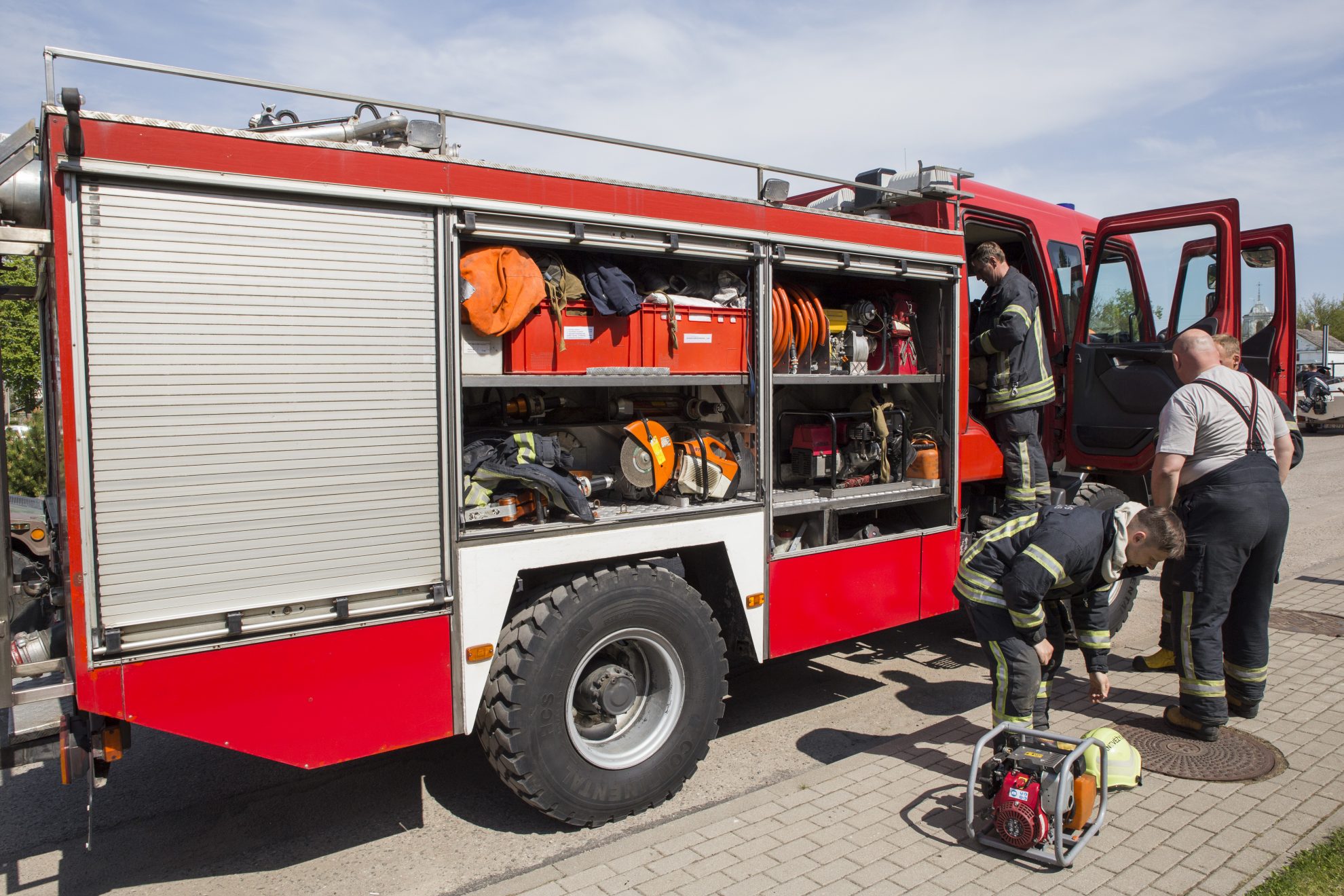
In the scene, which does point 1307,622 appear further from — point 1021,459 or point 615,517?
point 615,517

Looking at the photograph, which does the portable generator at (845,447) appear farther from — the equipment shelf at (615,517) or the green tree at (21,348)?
the green tree at (21,348)

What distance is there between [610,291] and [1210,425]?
3.12m

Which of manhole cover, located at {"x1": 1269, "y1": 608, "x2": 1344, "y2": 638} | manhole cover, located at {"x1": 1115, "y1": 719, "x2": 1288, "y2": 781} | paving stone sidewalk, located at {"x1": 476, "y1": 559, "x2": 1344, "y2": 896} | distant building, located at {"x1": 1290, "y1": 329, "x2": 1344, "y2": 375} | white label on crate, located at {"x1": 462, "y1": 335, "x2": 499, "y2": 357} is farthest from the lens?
distant building, located at {"x1": 1290, "y1": 329, "x2": 1344, "y2": 375}

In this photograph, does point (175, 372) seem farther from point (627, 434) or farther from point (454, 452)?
point (627, 434)

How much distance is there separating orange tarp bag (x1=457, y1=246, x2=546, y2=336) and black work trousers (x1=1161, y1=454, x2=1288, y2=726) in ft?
11.2

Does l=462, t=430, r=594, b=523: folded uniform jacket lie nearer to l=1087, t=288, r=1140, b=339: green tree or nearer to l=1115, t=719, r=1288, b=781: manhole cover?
l=1115, t=719, r=1288, b=781: manhole cover

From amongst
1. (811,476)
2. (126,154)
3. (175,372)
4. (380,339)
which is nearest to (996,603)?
(811,476)

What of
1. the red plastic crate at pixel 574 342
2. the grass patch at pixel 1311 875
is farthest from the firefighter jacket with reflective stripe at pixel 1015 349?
the grass patch at pixel 1311 875

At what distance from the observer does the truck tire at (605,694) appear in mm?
3580

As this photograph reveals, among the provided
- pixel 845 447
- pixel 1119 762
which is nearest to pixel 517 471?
pixel 845 447

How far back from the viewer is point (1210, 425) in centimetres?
464

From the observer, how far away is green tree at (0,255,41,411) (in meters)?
9.10

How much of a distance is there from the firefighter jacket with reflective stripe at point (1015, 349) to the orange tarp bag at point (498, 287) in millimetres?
3140

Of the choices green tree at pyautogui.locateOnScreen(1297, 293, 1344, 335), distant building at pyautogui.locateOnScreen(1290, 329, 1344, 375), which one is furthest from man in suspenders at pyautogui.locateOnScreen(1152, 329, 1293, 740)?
green tree at pyautogui.locateOnScreen(1297, 293, 1344, 335)
